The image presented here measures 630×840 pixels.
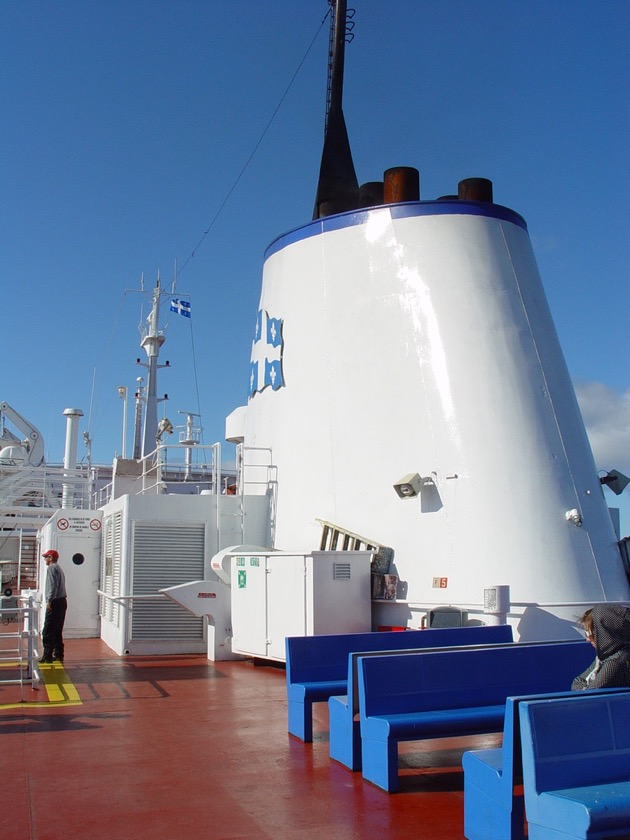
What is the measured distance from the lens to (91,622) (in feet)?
46.8

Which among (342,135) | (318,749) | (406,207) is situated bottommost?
(318,749)

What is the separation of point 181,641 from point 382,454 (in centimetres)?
402

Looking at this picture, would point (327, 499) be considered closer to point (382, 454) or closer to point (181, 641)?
point (382, 454)

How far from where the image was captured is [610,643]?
4.36 m

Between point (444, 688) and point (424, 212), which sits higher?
point (424, 212)

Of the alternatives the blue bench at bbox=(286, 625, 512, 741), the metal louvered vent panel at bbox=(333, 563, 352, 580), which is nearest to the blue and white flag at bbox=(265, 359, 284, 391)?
the metal louvered vent panel at bbox=(333, 563, 352, 580)

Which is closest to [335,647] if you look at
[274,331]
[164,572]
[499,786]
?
[499,786]

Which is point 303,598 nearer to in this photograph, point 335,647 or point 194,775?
point 335,647

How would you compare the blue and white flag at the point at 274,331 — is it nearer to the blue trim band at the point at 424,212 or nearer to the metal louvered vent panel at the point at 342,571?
the blue trim band at the point at 424,212

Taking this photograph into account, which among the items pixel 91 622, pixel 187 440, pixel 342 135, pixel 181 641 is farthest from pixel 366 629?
pixel 187 440

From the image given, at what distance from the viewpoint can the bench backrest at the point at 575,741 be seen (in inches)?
146

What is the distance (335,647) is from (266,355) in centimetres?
631

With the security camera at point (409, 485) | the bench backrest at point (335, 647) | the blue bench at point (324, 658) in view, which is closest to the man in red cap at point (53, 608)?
the security camera at point (409, 485)

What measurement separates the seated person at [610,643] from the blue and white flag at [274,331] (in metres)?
8.19
